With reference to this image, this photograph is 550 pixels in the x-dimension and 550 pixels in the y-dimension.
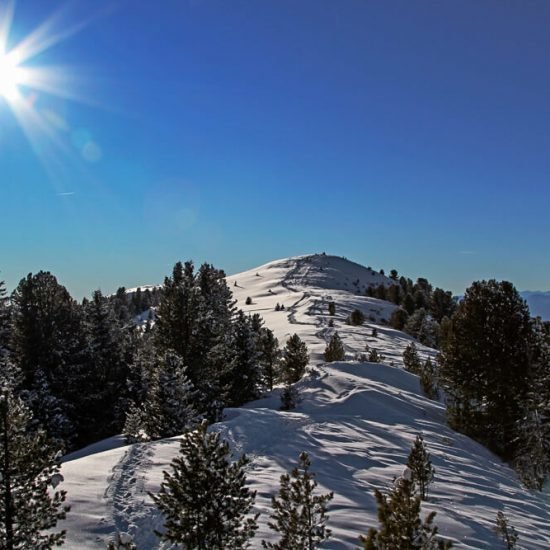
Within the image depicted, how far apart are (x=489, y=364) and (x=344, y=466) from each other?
12563mm

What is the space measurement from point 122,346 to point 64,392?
23.1 feet

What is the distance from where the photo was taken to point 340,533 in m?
9.09

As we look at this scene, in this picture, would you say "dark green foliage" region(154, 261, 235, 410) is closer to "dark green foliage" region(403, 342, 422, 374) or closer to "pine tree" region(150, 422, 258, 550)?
"dark green foliage" region(403, 342, 422, 374)

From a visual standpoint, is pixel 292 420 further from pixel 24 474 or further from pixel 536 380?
pixel 24 474

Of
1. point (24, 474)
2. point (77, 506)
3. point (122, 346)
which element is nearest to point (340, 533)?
point (77, 506)

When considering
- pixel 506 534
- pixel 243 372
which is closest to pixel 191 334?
pixel 243 372

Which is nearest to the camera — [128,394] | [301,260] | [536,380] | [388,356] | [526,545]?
[526,545]

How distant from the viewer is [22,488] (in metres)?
6.19

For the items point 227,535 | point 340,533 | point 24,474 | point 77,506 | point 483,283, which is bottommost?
point 340,533

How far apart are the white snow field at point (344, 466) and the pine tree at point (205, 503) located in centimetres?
264

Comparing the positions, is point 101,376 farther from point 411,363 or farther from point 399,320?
point 399,320

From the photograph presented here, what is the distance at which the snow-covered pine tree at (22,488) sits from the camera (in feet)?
19.6

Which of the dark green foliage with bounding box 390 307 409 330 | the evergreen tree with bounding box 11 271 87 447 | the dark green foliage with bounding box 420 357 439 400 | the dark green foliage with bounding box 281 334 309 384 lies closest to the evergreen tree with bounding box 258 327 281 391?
the dark green foliage with bounding box 281 334 309 384

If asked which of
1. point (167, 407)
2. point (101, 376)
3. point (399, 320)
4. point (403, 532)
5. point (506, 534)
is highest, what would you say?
point (399, 320)
